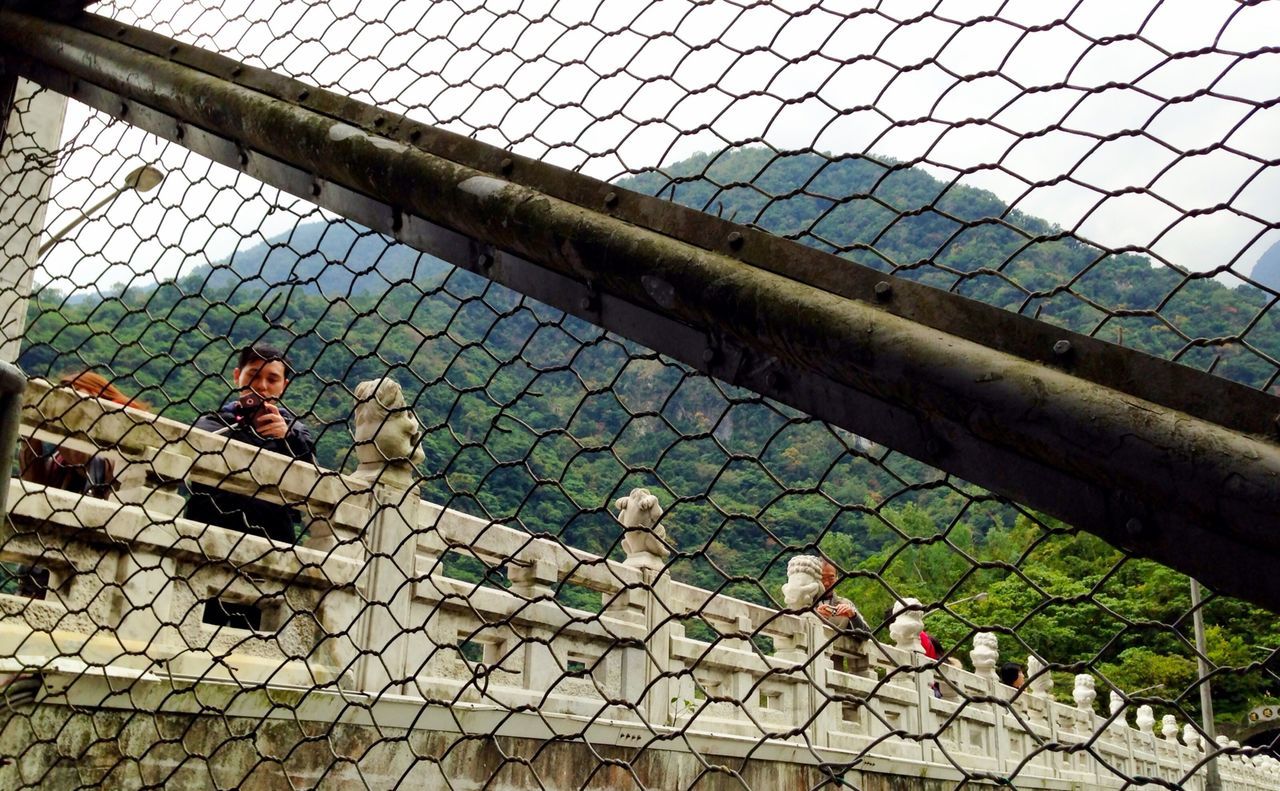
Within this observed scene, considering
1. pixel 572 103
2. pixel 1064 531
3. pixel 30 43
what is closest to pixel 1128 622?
pixel 1064 531

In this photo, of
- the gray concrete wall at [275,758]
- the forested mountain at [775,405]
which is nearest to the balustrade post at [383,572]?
the gray concrete wall at [275,758]

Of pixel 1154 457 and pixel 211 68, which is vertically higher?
pixel 211 68

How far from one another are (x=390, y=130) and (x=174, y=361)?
761mm

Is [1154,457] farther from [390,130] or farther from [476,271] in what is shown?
[390,130]

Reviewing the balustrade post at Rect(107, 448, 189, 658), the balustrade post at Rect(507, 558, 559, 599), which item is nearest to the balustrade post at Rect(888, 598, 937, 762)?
the balustrade post at Rect(507, 558, 559, 599)

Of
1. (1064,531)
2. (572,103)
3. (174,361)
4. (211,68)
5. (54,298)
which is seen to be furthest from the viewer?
(54,298)

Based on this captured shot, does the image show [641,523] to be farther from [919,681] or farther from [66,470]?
[919,681]

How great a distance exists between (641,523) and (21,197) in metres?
3.46

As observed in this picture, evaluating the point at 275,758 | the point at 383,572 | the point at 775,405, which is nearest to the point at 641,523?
the point at 383,572

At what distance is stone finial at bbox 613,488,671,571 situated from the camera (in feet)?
16.7

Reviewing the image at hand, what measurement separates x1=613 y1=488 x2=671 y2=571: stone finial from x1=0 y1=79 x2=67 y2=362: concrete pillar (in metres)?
2.85

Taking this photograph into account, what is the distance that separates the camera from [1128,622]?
0.90 meters

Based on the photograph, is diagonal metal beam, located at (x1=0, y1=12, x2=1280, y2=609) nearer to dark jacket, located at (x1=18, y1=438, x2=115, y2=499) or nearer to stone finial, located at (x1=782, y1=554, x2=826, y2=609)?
dark jacket, located at (x1=18, y1=438, x2=115, y2=499)

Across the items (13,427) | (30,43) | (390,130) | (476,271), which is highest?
(30,43)
